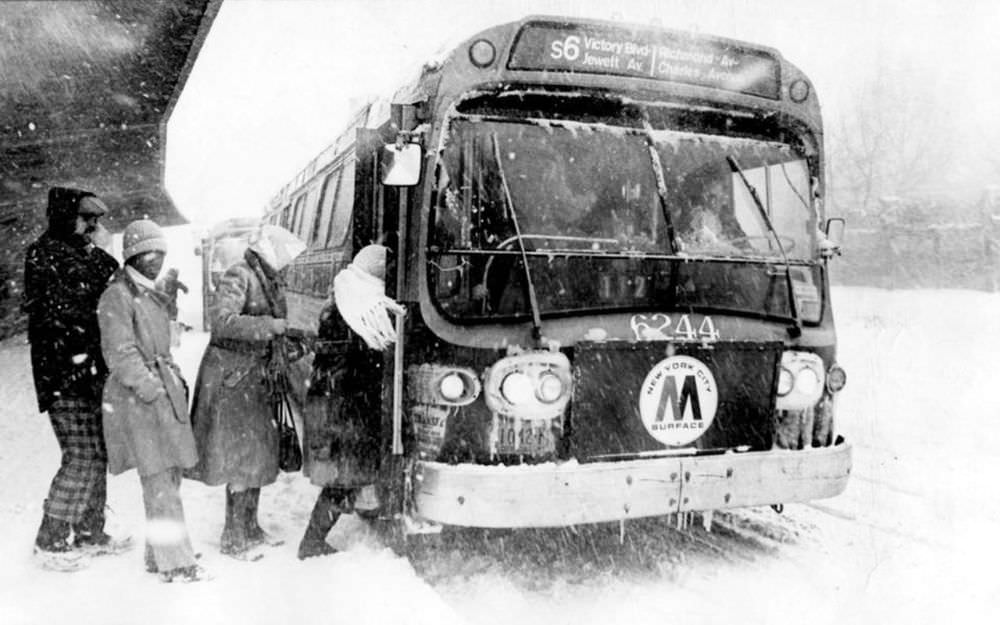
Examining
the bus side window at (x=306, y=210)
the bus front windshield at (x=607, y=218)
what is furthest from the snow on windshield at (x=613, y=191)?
the bus side window at (x=306, y=210)

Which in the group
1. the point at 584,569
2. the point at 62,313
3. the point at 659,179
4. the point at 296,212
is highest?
the point at 296,212

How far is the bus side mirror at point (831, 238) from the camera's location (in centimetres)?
548

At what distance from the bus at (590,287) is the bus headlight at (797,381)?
0.5 inches

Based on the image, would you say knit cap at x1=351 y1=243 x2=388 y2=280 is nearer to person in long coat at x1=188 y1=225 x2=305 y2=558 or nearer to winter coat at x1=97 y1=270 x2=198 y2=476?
person in long coat at x1=188 y1=225 x2=305 y2=558

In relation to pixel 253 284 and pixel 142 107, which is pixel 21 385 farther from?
pixel 253 284

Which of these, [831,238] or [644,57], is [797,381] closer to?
[831,238]

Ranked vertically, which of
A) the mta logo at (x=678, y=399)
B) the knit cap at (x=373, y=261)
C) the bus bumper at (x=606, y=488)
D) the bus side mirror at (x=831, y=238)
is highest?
the bus side mirror at (x=831, y=238)

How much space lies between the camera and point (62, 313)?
14.9ft

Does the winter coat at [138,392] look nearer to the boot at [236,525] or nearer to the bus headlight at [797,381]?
the boot at [236,525]

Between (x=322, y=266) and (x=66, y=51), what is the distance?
7.47 feet

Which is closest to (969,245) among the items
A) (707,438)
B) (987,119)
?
(987,119)

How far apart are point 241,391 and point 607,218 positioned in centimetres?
232

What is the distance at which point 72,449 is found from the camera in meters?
4.55

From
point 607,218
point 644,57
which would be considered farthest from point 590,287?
point 644,57
